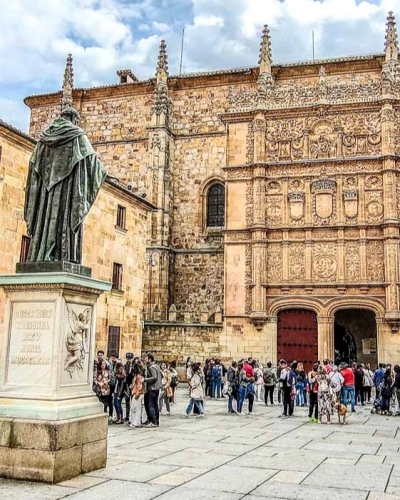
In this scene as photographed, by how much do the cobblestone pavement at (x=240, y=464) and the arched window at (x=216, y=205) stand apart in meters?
19.7

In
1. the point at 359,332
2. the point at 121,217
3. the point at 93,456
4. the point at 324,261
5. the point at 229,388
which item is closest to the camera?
the point at 93,456

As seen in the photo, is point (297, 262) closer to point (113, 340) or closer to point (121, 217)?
point (121, 217)

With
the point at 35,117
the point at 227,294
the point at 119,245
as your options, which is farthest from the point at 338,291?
the point at 35,117

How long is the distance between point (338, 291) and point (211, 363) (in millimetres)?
6815

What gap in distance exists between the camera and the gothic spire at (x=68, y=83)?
34.6 meters

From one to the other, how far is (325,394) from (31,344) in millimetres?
9265

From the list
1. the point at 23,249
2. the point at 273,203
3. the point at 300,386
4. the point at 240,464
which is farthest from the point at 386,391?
the point at 273,203

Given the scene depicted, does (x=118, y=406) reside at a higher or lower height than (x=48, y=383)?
lower

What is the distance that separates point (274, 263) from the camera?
84.1 feet

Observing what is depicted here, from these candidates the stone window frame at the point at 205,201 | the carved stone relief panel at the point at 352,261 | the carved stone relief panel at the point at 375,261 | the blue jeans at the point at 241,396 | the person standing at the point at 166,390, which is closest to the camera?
the person standing at the point at 166,390

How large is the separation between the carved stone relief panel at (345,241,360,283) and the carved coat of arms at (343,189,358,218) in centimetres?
129

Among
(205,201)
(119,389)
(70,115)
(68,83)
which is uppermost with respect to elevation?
(68,83)

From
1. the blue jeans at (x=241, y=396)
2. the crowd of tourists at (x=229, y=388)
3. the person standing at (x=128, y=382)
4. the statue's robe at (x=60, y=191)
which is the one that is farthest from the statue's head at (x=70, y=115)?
→ the blue jeans at (x=241, y=396)

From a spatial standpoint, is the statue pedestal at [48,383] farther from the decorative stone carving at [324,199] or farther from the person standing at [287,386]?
the decorative stone carving at [324,199]
